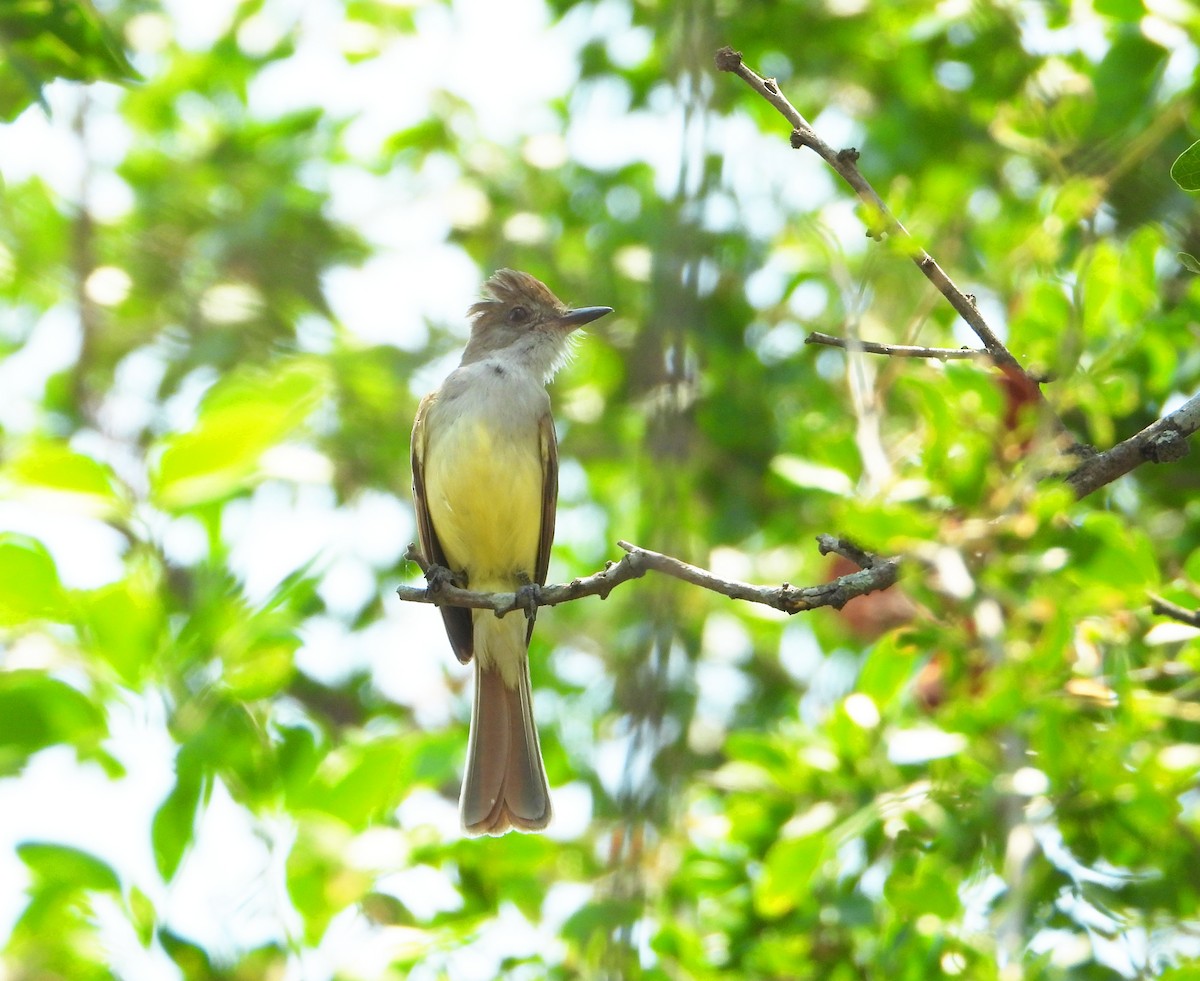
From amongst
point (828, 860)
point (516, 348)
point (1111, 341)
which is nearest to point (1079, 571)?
point (1111, 341)

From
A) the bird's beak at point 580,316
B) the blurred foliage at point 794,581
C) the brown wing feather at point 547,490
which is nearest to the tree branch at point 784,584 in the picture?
the blurred foliage at point 794,581

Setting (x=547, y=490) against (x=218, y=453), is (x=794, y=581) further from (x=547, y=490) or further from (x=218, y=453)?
(x=218, y=453)

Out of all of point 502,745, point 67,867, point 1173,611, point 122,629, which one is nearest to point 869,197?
point 1173,611

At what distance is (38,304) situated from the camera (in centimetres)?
684

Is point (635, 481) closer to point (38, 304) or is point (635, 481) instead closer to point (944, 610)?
point (944, 610)

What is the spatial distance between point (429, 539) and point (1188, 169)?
362cm

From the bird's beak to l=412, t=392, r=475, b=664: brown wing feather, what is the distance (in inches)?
24.5

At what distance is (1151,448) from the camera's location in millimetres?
2559

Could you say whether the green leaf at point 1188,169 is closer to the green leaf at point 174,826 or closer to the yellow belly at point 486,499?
the green leaf at point 174,826

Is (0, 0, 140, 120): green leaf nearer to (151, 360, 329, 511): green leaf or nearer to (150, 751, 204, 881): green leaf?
(151, 360, 329, 511): green leaf

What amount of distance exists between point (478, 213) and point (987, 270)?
2.49 meters

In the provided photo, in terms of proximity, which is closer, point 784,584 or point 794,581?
point 784,584

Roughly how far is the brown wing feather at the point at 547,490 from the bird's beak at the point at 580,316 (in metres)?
0.42

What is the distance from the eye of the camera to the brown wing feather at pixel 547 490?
5285 mm
